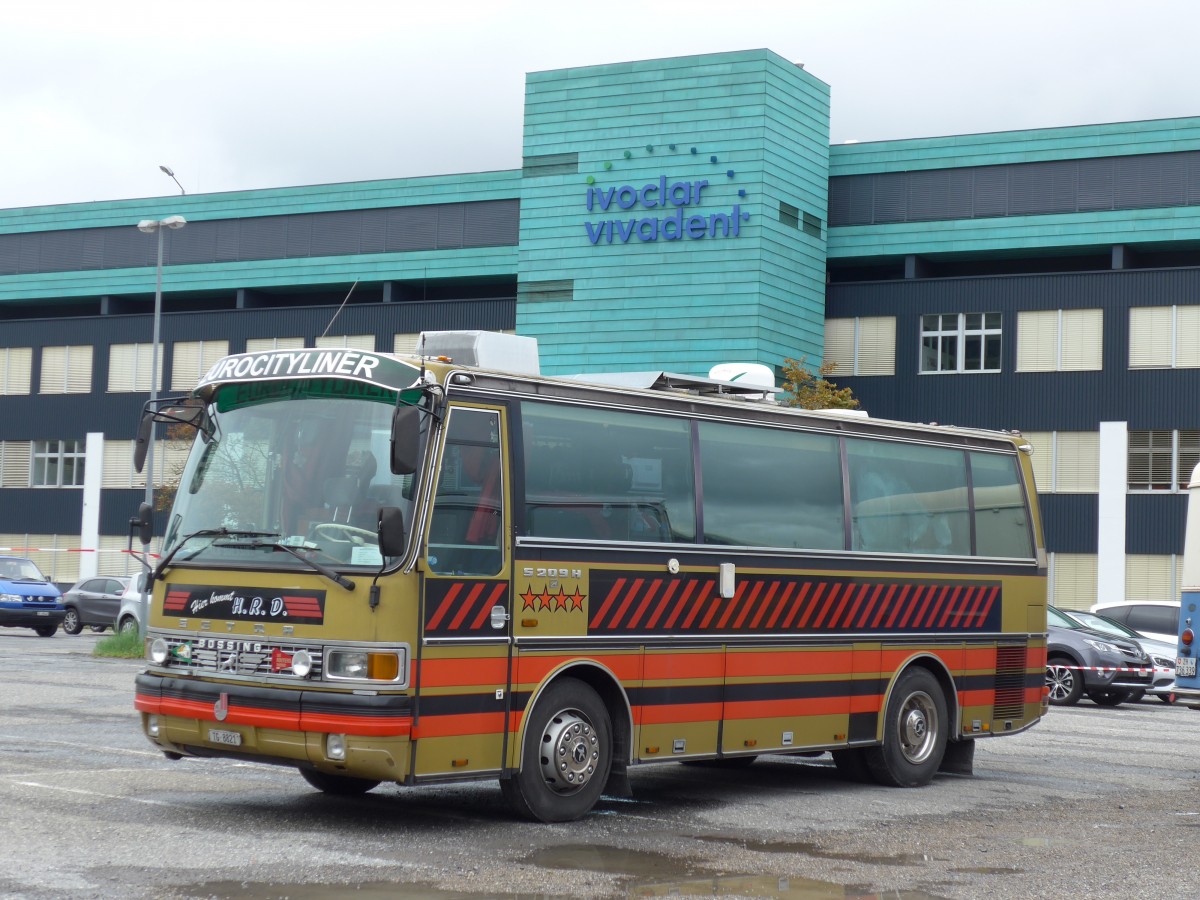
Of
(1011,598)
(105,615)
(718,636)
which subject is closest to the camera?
(718,636)

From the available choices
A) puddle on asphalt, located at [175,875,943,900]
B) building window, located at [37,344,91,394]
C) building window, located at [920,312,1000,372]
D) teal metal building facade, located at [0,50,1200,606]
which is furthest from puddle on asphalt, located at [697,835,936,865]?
building window, located at [37,344,91,394]

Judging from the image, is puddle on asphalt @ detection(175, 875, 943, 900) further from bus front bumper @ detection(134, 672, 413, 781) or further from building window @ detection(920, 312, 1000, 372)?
building window @ detection(920, 312, 1000, 372)

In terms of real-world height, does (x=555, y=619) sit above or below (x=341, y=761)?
above

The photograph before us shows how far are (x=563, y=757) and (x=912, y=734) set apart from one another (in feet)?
13.9

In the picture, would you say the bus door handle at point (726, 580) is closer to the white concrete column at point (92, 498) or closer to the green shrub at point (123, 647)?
the green shrub at point (123, 647)

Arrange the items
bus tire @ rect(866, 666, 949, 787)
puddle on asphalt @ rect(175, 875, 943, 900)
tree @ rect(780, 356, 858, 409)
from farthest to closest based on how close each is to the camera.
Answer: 1. tree @ rect(780, 356, 858, 409)
2. bus tire @ rect(866, 666, 949, 787)
3. puddle on asphalt @ rect(175, 875, 943, 900)

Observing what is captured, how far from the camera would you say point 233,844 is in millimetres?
9508

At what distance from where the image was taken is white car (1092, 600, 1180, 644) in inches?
1068

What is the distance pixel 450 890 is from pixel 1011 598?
799 cm

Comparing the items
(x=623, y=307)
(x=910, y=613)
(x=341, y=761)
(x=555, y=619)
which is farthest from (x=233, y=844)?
(x=623, y=307)

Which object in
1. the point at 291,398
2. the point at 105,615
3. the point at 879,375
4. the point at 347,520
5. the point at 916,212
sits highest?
the point at 916,212

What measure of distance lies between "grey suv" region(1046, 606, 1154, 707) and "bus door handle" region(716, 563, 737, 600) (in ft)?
43.6

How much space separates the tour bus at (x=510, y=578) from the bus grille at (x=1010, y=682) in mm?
1530

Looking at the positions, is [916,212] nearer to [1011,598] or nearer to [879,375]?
[879,375]
